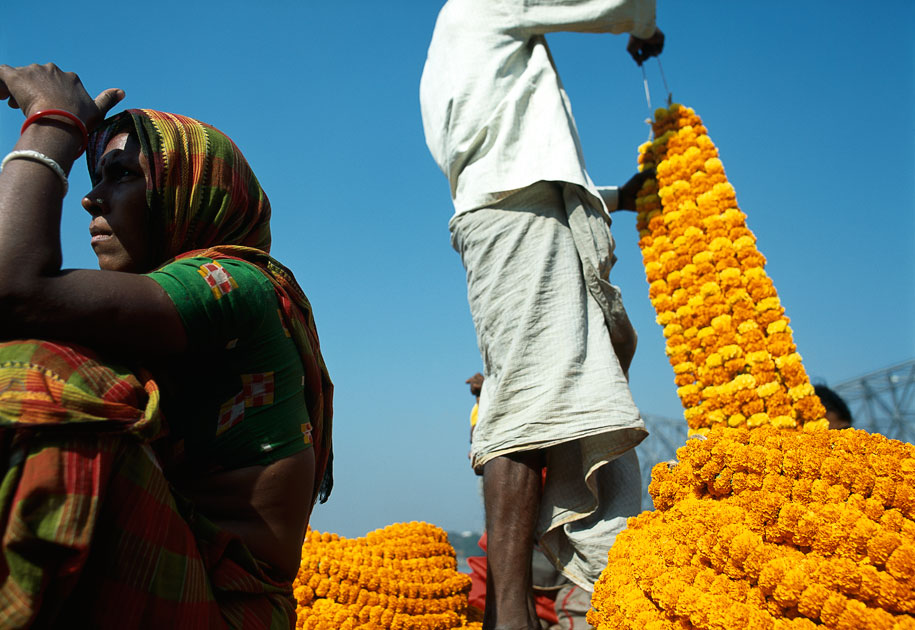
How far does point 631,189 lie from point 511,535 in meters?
2.35

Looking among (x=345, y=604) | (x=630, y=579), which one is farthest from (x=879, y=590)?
(x=345, y=604)

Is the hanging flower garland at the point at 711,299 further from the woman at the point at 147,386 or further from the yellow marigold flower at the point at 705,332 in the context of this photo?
the woman at the point at 147,386

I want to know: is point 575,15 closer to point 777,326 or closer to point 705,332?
point 705,332

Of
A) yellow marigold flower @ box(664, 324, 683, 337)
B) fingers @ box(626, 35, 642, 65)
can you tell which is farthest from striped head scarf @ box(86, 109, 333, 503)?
fingers @ box(626, 35, 642, 65)

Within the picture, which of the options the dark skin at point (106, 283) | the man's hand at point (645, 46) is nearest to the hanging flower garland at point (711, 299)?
the man's hand at point (645, 46)

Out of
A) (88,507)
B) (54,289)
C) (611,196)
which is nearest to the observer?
(88,507)

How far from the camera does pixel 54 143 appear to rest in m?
1.53

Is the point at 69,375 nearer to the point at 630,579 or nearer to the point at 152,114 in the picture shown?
the point at 152,114

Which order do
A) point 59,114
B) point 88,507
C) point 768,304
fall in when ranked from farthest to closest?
point 768,304, point 59,114, point 88,507

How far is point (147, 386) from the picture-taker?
137cm

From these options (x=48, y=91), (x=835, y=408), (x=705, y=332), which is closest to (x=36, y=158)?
(x=48, y=91)

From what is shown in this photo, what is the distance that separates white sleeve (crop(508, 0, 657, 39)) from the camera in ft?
12.0

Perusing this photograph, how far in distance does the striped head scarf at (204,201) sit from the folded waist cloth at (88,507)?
433 millimetres

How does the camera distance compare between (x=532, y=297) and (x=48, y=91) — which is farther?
(x=532, y=297)
